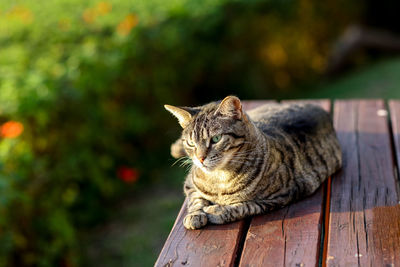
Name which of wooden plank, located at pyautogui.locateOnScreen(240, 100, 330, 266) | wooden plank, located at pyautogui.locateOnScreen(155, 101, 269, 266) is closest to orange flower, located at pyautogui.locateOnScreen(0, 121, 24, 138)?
wooden plank, located at pyautogui.locateOnScreen(155, 101, 269, 266)

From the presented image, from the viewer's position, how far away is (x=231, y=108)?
261 cm

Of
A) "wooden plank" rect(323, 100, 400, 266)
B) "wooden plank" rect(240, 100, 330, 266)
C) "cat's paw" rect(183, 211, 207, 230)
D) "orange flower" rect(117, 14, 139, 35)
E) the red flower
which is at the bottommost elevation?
the red flower

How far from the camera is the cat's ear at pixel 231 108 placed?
257 cm

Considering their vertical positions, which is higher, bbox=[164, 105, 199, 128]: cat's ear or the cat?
bbox=[164, 105, 199, 128]: cat's ear

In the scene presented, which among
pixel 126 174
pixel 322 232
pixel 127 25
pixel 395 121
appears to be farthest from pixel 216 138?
pixel 127 25

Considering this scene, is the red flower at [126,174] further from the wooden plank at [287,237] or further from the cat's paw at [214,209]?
Result: the wooden plank at [287,237]

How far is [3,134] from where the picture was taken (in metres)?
3.76

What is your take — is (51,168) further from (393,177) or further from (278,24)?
(278,24)

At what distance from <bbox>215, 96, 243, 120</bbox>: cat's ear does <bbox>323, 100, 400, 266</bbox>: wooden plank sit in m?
0.68

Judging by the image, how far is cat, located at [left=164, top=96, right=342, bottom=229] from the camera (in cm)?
260

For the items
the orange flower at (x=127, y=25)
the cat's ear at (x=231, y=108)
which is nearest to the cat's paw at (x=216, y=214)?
the cat's ear at (x=231, y=108)

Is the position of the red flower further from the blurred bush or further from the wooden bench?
the wooden bench

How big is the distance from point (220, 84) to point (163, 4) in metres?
1.31

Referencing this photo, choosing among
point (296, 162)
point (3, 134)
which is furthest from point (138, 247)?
point (296, 162)
